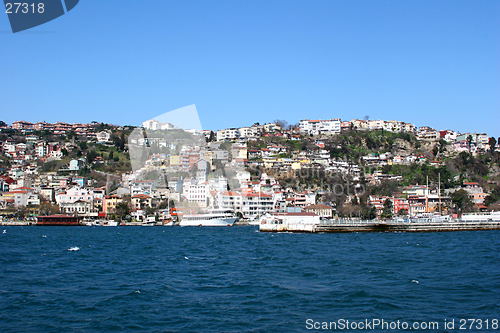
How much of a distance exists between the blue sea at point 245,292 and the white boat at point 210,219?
36.1 meters

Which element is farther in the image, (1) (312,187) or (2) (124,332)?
(1) (312,187)

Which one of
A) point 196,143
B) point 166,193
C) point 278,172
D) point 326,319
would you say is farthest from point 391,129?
point 326,319

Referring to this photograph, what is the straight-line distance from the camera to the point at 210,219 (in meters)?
56.5

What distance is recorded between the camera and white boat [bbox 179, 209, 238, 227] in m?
55.9

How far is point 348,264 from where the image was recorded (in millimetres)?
17109

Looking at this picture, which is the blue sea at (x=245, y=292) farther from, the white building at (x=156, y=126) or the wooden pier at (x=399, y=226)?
the white building at (x=156, y=126)

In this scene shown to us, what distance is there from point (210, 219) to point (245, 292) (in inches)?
1759

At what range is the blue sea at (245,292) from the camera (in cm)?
938

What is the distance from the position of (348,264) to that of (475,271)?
4458 millimetres

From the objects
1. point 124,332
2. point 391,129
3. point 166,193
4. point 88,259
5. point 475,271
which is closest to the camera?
point 124,332

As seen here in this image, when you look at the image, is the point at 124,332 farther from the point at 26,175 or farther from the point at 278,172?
the point at 26,175

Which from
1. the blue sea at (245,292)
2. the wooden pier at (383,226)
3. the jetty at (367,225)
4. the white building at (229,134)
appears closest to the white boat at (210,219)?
the jetty at (367,225)

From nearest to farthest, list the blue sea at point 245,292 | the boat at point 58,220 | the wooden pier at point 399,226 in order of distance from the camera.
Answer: the blue sea at point 245,292
the wooden pier at point 399,226
the boat at point 58,220

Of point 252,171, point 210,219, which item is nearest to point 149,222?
point 210,219
